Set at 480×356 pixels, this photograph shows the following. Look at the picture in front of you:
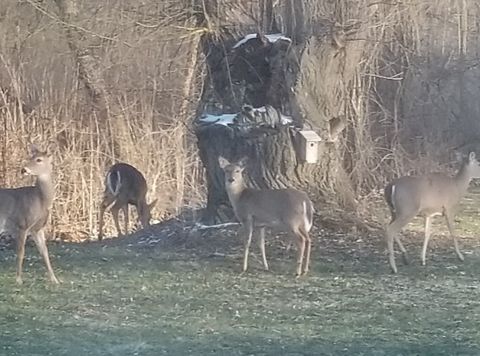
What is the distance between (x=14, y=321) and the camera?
26.8 ft

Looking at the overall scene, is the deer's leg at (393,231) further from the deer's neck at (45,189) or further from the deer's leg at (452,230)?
the deer's neck at (45,189)

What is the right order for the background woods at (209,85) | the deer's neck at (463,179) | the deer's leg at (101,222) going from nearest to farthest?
the deer's neck at (463,179), the background woods at (209,85), the deer's leg at (101,222)

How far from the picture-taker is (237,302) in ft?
28.8

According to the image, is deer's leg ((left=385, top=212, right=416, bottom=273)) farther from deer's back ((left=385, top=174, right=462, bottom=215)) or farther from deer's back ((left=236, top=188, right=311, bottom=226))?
deer's back ((left=236, top=188, right=311, bottom=226))

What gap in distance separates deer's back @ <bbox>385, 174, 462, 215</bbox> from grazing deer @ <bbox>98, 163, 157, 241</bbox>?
15.3 ft

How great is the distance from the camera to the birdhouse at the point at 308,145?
11.5 meters

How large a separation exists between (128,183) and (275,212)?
479 centimetres

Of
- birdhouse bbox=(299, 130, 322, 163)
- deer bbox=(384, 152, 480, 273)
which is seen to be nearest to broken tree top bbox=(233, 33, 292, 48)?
birdhouse bbox=(299, 130, 322, 163)

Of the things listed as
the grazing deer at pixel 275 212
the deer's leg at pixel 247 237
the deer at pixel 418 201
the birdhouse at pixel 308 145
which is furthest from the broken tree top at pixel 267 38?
the deer's leg at pixel 247 237

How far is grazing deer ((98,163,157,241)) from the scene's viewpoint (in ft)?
47.5

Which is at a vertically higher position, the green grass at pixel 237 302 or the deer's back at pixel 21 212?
the deer's back at pixel 21 212

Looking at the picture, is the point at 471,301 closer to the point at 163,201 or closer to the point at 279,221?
the point at 279,221

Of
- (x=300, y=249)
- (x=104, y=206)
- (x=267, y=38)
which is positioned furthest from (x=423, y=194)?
(x=104, y=206)

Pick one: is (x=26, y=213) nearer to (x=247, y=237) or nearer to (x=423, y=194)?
(x=247, y=237)
